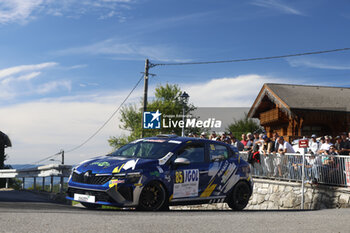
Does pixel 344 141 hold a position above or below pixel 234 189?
above

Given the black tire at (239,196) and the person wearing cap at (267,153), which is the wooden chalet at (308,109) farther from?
the black tire at (239,196)

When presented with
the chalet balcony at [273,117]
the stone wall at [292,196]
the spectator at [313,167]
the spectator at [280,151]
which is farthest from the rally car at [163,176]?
the chalet balcony at [273,117]

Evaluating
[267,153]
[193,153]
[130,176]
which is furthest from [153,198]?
[267,153]

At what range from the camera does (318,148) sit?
1733 centimetres

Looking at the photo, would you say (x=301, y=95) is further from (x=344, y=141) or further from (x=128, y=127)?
(x=128, y=127)

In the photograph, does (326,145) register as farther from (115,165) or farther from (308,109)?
(308,109)

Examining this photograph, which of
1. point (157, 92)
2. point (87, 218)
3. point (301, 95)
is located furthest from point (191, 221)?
point (157, 92)

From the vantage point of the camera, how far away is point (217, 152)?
10836 millimetres

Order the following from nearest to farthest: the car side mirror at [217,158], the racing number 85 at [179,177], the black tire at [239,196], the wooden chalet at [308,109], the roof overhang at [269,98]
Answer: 1. the racing number 85 at [179,177]
2. the car side mirror at [217,158]
3. the black tire at [239,196]
4. the roof overhang at [269,98]
5. the wooden chalet at [308,109]

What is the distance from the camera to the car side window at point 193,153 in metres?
10.1

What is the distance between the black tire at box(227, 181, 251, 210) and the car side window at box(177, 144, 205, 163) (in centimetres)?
128

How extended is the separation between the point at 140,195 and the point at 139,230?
2651mm

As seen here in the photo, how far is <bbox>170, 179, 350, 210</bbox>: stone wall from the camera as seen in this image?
14.6 m

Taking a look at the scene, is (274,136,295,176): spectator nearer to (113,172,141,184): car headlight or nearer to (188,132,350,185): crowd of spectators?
(188,132,350,185): crowd of spectators
